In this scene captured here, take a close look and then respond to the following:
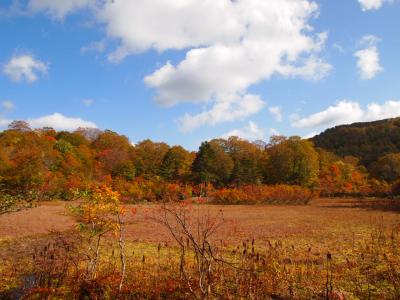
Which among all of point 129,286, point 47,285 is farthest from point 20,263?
point 129,286

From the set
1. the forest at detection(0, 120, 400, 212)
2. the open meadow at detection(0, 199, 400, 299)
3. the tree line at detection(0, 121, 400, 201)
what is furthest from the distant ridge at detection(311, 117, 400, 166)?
the open meadow at detection(0, 199, 400, 299)

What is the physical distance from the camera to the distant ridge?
84.1 metres

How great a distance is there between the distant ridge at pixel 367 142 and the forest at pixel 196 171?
62.6 feet

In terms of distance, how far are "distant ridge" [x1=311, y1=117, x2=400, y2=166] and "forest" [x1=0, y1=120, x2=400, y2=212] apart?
62.6ft

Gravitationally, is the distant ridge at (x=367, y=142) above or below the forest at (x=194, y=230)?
above

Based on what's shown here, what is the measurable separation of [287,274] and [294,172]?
154ft

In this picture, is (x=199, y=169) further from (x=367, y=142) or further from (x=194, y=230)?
(x=367, y=142)

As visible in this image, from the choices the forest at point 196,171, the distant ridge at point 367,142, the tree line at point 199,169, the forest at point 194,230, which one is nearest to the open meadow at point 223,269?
the forest at point 194,230

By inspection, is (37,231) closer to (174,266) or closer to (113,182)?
(174,266)

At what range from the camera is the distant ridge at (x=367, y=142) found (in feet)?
276

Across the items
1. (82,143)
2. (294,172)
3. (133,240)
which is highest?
(82,143)

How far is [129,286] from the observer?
709cm

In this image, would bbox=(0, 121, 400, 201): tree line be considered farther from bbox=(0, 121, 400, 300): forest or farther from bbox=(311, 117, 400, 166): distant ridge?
bbox=(311, 117, 400, 166): distant ridge

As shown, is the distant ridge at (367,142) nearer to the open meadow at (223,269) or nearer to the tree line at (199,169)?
the tree line at (199,169)
